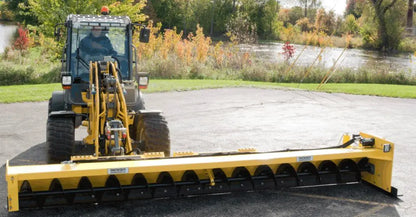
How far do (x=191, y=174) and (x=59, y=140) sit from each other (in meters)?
2.07

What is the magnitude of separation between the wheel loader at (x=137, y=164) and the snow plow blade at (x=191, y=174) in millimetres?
11

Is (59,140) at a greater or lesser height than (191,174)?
greater

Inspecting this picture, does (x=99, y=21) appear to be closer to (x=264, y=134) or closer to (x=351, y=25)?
(x=264, y=134)

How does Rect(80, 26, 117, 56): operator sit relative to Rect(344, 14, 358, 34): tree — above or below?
below

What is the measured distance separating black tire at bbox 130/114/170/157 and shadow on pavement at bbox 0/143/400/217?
115 cm

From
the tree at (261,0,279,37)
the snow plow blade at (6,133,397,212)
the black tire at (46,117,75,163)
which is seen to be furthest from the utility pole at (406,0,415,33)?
the black tire at (46,117,75,163)

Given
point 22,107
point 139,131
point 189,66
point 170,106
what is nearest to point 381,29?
point 189,66

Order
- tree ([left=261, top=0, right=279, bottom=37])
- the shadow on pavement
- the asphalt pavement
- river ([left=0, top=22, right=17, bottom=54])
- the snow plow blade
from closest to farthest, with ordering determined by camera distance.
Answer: the snow plow blade, the shadow on pavement, the asphalt pavement, river ([left=0, top=22, right=17, bottom=54]), tree ([left=261, top=0, right=279, bottom=37])

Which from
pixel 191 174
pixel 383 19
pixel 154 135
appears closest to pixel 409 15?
pixel 383 19

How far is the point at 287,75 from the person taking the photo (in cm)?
2050

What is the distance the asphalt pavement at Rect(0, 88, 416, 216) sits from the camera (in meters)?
6.23

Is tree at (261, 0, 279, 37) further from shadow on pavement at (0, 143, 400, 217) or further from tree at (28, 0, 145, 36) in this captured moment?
shadow on pavement at (0, 143, 400, 217)

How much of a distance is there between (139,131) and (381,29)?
125 feet

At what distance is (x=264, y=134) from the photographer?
10.6 m
